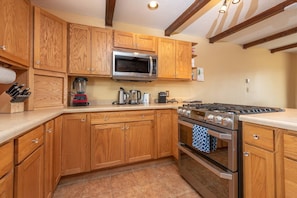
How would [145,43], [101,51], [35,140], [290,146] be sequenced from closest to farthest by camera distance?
[290,146] → [35,140] → [101,51] → [145,43]

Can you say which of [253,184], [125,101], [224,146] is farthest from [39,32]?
[253,184]

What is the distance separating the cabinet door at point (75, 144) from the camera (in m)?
1.80

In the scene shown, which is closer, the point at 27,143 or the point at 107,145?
the point at 27,143

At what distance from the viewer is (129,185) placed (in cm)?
181

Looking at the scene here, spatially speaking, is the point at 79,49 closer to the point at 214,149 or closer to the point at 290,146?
the point at 214,149

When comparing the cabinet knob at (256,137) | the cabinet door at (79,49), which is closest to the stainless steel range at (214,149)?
the cabinet knob at (256,137)

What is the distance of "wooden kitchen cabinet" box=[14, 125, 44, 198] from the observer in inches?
33.3

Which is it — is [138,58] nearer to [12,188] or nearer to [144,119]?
[144,119]

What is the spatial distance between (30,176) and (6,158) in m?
0.37

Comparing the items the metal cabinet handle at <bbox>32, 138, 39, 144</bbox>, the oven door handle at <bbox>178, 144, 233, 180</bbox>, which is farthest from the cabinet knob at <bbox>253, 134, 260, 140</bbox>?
the metal cabinet handle at <bbox>32, 138, 39, 144</bbox>

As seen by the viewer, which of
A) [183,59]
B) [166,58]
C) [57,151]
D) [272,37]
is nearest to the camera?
[57,151]

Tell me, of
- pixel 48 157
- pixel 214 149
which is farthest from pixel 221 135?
pixel 48 157

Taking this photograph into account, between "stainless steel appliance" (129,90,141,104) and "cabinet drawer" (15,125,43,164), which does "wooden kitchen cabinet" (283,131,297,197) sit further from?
"stainless steel appliance" (129,90,141,104)

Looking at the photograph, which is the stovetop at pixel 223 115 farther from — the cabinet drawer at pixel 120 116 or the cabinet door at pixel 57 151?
the cabinet door at pixel 57 151
